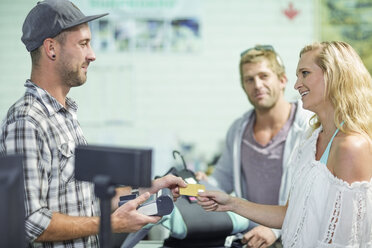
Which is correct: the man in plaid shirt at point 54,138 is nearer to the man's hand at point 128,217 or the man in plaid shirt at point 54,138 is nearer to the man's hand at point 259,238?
the man's hand at point 128,217

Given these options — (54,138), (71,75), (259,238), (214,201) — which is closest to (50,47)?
(71,75)

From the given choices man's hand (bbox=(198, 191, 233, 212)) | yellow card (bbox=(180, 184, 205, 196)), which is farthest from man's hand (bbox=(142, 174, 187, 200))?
man's hand (bbox=(198, 191, 233, 212))

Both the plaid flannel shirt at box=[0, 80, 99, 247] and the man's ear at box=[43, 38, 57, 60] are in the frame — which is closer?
the plaid flannel shirt at box=[0, 80, 99, 247]

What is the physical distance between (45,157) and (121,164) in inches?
22.4

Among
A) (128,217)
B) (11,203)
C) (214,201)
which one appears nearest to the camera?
(11,203)

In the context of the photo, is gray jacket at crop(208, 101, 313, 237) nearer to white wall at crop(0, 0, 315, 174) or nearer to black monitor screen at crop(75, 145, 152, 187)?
white wall at crop(0, 0, 315, 174)

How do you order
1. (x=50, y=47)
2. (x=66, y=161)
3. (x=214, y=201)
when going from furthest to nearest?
(x=214, y=201), (x=50, y=47), (x=66, y=161)

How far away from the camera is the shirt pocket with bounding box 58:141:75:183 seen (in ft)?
5.98

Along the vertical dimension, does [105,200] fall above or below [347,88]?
below

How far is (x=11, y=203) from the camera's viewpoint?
1.22 m

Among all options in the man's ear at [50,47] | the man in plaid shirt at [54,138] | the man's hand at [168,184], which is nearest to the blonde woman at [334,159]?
the man's hand at [168,184]

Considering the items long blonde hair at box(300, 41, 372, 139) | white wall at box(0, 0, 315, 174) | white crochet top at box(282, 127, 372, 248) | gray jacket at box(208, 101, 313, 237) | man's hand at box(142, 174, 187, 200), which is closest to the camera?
white crochet top at box(282, 127, 372, 248)

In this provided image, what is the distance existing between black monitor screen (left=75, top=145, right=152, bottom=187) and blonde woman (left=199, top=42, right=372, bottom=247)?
991 mm

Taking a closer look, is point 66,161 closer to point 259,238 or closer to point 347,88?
point 347,88
